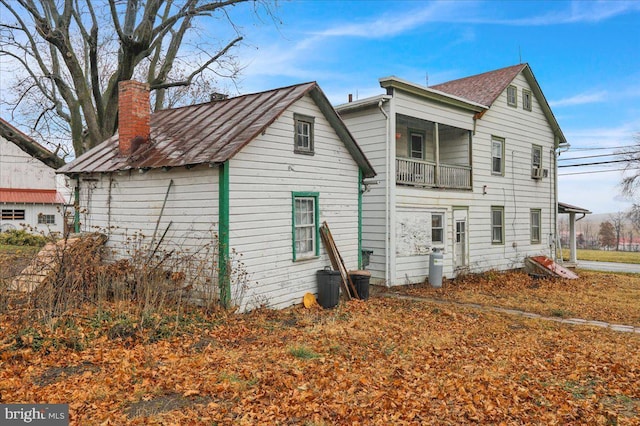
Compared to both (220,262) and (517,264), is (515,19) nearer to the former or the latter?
(517,264)

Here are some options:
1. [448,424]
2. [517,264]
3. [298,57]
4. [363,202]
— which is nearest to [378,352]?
[448,424]

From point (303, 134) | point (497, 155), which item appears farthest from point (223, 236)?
point (497, 155)

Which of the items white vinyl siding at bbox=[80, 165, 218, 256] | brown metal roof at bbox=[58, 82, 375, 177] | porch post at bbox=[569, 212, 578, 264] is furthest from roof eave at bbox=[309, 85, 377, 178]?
porch post at bbox=[569, 212, 578, 264]

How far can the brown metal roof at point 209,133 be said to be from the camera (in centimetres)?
1007

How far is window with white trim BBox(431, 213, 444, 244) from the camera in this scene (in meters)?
16.8

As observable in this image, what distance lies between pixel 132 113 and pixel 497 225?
49.6 feet

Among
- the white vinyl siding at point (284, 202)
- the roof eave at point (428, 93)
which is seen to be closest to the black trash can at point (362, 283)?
the white vinyl siding at point (284, 202)

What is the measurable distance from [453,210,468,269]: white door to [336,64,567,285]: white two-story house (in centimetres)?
4

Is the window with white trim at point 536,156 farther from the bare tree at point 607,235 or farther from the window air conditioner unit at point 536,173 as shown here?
the bare tree at point 607,235

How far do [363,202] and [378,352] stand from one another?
828cm

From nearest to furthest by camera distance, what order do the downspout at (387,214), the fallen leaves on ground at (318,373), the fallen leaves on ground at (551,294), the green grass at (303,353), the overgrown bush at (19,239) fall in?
the fallen leaves on ground at (318,373) → the green grass at (303,353) → the fallen leaves on ground at (551,294) → the downspout at (387,214) → the overgrown bush at (19,239)

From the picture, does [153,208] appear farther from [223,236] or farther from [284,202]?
[284,202]

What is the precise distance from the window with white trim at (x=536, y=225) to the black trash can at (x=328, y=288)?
45.1 ft

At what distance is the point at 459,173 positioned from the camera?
17875 millimetres
